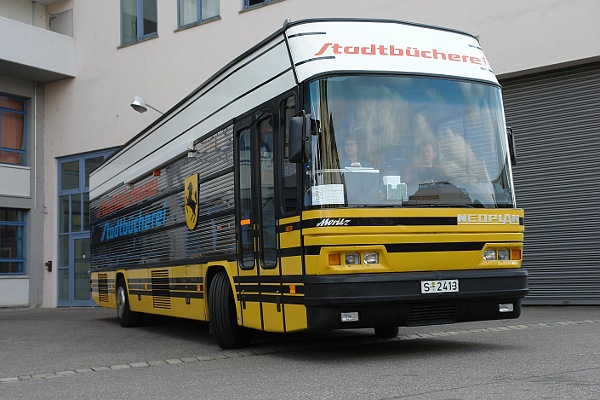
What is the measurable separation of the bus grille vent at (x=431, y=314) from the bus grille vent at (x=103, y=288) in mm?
9581

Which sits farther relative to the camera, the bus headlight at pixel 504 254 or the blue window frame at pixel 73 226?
the blue window frame at pixel 73 226

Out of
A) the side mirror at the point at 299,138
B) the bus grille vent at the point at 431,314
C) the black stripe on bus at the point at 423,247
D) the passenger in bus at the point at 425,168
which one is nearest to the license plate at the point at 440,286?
the bus grille vent at the point at 431,314

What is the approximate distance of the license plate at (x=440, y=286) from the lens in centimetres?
839

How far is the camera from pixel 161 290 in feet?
42.8

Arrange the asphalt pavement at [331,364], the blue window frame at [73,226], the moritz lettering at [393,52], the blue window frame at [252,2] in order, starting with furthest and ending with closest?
the blue window frame at [73,226] → the blue window frame at [252,2] → the moritz lettering at [393,52] → the asphalt pavement at [331,364]

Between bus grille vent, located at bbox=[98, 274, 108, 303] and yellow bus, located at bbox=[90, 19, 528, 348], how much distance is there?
7228 mm

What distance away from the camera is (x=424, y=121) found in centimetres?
866

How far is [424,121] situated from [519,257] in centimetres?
162

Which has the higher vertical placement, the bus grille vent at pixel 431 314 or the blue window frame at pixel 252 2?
the blue window frame at pixel 252 2

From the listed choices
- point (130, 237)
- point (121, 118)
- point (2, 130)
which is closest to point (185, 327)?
point (130, 237)

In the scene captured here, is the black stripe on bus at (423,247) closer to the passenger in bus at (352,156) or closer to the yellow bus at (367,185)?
the yellow bus at (367,185)

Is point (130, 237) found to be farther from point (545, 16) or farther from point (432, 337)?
point (545, 16)

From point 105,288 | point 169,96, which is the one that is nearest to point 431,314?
point 105,288

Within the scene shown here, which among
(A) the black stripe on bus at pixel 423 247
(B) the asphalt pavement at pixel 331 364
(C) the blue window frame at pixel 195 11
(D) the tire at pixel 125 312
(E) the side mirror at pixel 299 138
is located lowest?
(B) the asphalt pavement at pixel 331 364
